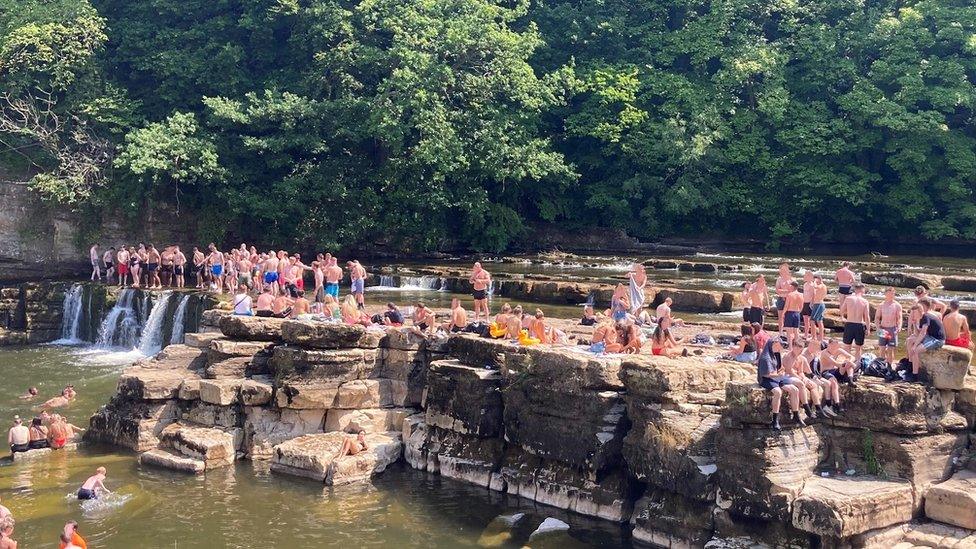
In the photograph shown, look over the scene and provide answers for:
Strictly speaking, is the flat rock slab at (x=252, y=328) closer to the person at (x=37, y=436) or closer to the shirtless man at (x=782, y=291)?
the person at (x=37, y=436)

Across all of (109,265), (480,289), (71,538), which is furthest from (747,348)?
(109,265)

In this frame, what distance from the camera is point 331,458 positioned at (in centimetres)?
1534

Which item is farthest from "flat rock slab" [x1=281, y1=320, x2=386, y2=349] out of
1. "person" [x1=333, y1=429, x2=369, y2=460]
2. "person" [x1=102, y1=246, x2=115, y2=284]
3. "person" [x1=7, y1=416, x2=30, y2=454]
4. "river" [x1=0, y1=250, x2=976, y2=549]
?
"person" [x1=102, y1=246, x2=115, y2=284]

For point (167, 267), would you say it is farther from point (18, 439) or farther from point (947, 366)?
point (947, 366)

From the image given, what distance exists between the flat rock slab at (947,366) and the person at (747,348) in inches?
116

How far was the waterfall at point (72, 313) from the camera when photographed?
1094 inches

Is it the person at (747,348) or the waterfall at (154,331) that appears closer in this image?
the person at (747,348)

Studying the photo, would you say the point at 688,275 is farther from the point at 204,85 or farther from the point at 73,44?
the point at 73,44

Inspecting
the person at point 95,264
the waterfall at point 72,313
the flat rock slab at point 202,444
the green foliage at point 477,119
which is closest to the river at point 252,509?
the flat rock slab at point 202,444

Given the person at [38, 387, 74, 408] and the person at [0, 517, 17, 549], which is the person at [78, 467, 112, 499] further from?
the person at [38, 387, 74, 408]

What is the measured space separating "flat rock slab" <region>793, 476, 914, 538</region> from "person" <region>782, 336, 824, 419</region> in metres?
0.96

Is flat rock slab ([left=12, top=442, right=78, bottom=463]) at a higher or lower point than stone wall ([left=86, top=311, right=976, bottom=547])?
lower

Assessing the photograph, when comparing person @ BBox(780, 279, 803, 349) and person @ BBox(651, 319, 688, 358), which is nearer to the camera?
person @ BBox(651, 319, 688, 358)

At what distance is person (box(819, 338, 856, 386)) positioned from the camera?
40.2 ft
